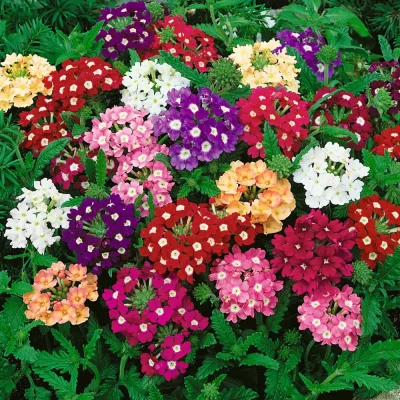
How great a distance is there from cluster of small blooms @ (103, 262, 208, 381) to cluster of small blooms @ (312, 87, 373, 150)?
1.04 metres

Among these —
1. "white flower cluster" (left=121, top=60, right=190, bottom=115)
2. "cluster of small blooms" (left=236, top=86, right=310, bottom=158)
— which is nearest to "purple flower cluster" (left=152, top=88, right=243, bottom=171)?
"cluster of small blooms" (left=236, top=86, right=310, bottom=158)

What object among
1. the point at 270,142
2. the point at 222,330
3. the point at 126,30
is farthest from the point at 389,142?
the point at 126,30

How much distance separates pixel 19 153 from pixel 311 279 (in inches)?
55.5

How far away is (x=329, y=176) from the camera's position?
2408mm

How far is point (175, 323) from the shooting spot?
2318mm

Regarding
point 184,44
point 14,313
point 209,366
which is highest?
point 184,44

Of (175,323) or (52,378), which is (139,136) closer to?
(175,323)

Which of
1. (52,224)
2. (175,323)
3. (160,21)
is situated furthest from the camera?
(160,21)

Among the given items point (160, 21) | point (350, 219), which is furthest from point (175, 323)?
point (160, 21)

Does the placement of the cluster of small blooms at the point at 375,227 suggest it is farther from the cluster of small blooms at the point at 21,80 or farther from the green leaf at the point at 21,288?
the cluster of small blooms at the point at 21,80

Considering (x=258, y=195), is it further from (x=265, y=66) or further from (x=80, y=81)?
(x=80, y=81)

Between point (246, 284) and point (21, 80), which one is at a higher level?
point (21, 80)

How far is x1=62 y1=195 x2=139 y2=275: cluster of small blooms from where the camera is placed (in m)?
2.32

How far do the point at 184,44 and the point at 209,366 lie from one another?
1.71 metres
